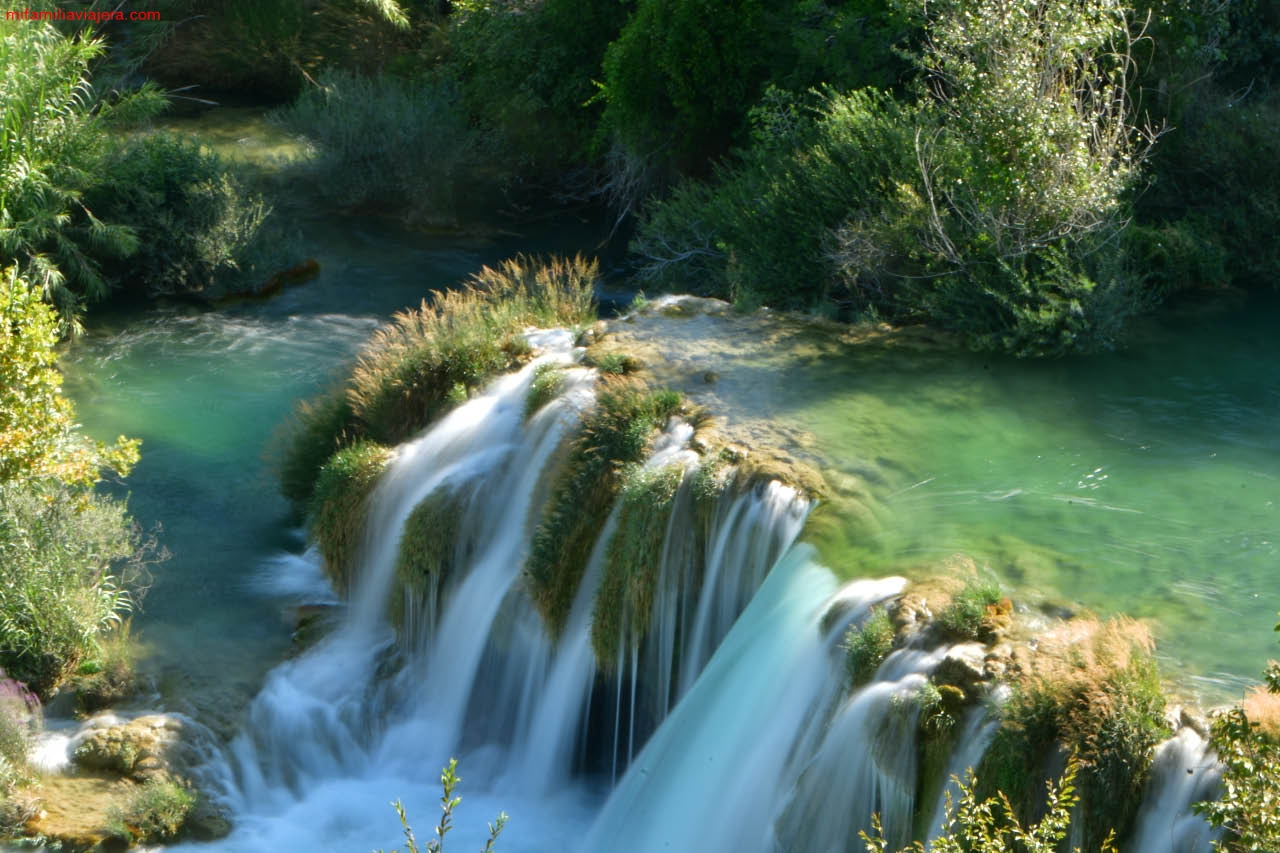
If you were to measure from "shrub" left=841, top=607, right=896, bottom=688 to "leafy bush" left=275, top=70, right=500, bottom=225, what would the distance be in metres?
16.3

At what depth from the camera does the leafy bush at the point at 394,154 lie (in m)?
24.5

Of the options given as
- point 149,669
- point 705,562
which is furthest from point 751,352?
point 149,669

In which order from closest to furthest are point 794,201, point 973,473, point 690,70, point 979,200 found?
point 973,473
point 979,200
point 794,201
point 690,70

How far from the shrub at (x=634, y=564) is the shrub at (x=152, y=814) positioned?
3.53 metres

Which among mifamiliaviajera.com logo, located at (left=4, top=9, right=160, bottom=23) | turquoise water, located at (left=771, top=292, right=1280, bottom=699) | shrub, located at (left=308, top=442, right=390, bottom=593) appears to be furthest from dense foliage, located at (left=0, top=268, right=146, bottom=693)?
mifamiliaviajera.com logo, located at (left=4, top=9, right=160, bottom=23)

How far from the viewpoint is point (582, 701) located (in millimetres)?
12070

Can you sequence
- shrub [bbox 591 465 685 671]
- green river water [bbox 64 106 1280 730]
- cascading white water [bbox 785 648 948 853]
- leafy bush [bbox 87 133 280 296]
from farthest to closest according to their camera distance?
leafy bush [bbox 87 133 280 296]
shrub [bbox 591 465 685 671]
green river water [bbox 64 106 1280 730]
cascading white water [bbox 785 648 948 853]

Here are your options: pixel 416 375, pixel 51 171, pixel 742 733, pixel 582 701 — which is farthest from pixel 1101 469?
pixel 51 171

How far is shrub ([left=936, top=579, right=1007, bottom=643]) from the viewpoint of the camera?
30.8ft

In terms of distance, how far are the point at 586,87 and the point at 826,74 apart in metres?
5.60

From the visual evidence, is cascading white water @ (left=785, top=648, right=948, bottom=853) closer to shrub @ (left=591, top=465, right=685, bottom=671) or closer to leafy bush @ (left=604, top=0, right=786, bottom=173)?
shrub @ (left=591, top=465, right=685, bottom=671)

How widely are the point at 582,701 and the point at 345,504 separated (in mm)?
3650

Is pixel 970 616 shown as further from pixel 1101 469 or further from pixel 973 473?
pixel 1101 469

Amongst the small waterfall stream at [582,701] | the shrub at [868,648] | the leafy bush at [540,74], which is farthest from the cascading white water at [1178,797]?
the leafy bush at [540,74]
